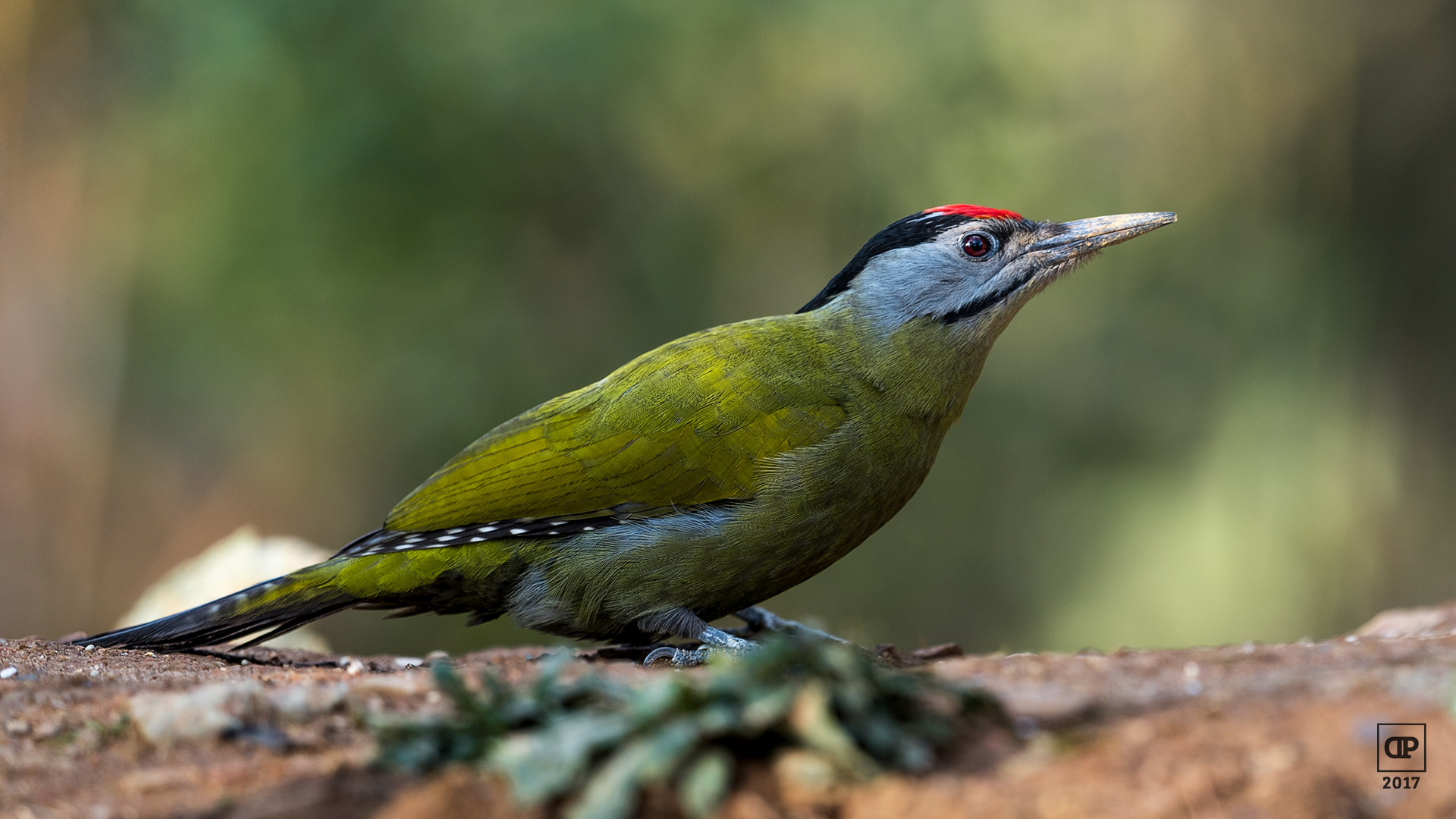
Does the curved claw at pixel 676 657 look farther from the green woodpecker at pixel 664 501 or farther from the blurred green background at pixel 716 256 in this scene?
the blurred green background at pixel 716 256

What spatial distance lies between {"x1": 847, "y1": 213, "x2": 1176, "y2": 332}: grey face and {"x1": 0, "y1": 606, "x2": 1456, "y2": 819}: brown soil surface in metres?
1.86

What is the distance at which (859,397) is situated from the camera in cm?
429

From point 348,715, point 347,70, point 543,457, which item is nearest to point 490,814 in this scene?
point 348,715

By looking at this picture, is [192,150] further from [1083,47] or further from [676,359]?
[1083,47]

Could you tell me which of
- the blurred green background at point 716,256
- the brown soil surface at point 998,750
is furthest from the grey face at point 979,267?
the blurred green background at point 716,256

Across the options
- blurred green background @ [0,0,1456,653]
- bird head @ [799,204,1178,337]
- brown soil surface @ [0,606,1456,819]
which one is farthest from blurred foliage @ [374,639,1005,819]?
blurred green background @ [0,0,1456,653]

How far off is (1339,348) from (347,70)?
702 centimetres

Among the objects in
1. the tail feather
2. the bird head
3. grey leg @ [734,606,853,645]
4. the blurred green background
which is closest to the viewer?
the tail feather

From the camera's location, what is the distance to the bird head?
457 centimetres

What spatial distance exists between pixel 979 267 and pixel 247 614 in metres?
3.02

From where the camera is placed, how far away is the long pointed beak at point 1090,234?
15.3ft

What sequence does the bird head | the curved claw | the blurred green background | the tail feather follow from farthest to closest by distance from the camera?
the blurred green background
the bird head
the tail feather
the curved claw

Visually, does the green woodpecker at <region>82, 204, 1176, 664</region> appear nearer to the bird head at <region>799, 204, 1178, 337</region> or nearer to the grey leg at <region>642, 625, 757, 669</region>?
the grey leg at <region>642, 625, 757, 669</region>

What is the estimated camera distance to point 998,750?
6.97ft
